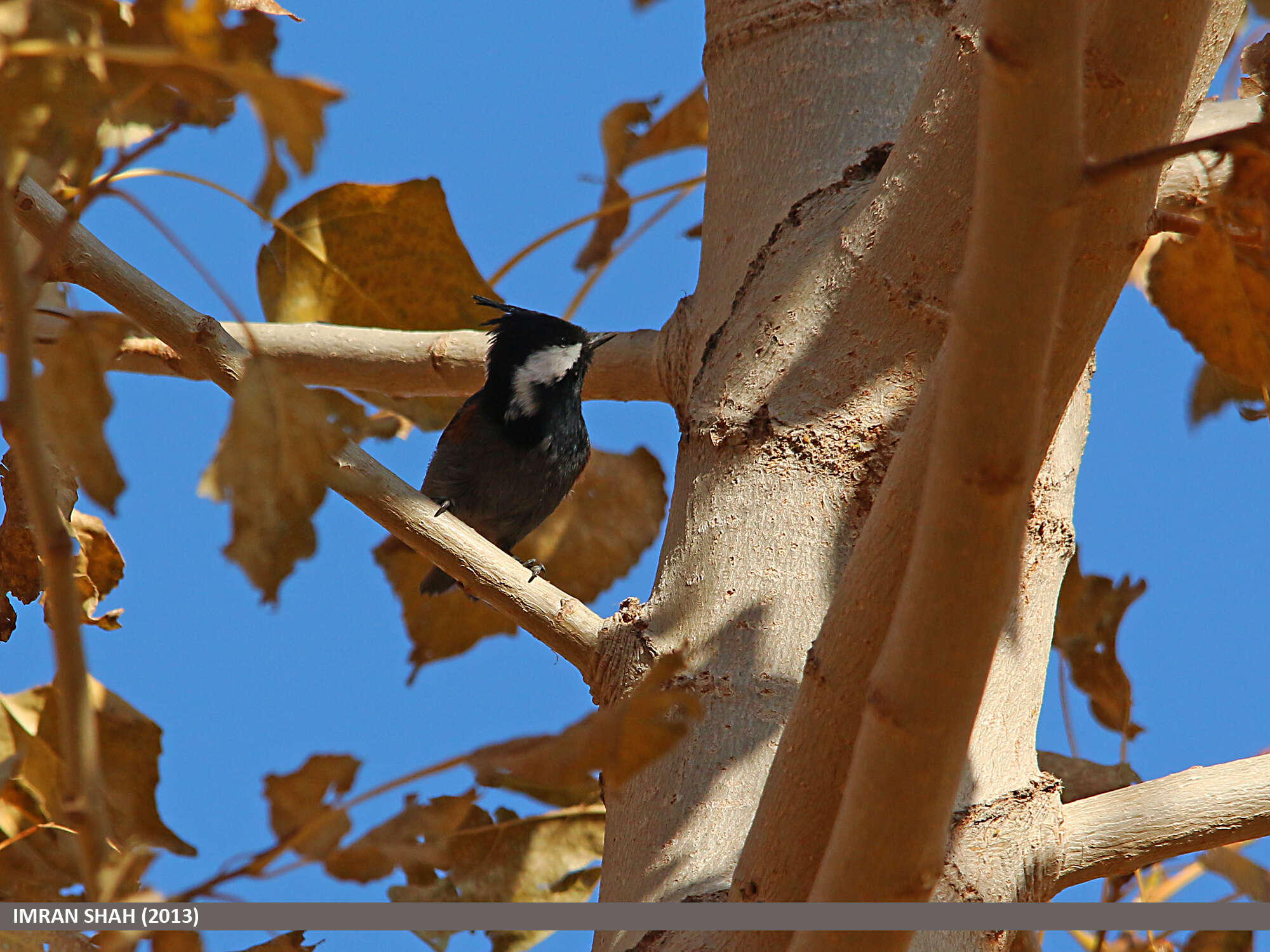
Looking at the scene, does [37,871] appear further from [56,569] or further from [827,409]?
[827,409]

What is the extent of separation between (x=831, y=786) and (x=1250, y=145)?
70 cm

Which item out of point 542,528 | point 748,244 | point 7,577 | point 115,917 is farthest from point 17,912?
point 542,528

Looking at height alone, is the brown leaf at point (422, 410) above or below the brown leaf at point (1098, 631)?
above

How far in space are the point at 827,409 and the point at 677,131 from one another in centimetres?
138

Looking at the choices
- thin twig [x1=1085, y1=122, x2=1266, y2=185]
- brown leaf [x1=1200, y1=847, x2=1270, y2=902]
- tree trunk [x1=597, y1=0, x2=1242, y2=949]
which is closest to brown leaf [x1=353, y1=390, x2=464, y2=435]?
tree trunk [x1=597, y1=0, x2=1242, y2=949]

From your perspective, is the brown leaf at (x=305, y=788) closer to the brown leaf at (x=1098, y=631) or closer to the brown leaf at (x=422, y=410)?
the brown leaf at (x=1098, y=631)

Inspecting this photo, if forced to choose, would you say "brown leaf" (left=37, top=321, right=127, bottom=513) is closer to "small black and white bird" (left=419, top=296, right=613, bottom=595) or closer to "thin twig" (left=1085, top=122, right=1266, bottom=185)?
"thin twig" (left=1085, top=122, right=1266, bottom=185)

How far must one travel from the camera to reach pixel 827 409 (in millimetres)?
1616

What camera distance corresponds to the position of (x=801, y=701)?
44.9 inches

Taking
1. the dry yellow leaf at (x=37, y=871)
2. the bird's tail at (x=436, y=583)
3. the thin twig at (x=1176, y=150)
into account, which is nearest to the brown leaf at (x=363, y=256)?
the bird's tail at (x=436, y=583)

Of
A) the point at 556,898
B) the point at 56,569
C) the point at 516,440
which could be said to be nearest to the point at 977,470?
the point at 56,569

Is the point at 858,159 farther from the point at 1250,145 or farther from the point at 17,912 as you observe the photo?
the point at 17,912

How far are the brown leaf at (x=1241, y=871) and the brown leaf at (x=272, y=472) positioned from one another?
1.30 m

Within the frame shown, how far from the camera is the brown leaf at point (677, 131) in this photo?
2.72m
